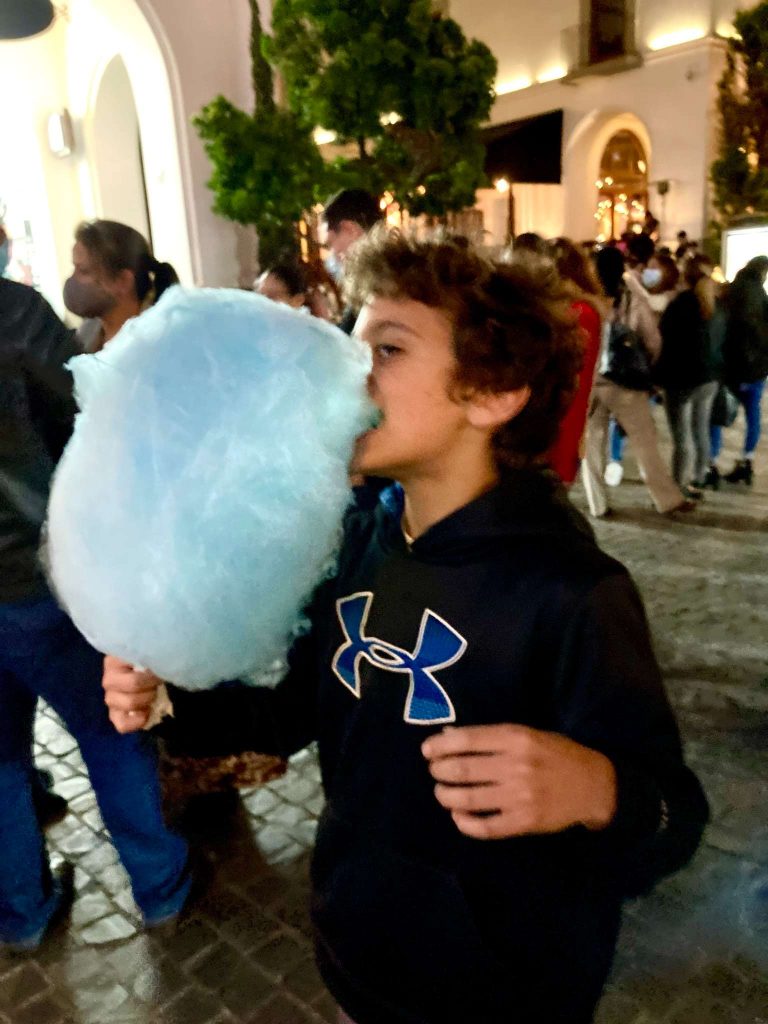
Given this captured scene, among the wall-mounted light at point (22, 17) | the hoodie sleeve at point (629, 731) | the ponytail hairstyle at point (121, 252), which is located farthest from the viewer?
the wall-mounted light at point (22, 17)

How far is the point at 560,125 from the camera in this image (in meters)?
19.9

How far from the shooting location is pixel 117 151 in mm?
10820

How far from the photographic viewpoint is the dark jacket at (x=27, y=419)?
196 cm

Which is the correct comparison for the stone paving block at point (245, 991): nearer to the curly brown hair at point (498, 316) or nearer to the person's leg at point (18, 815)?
the person's leg at point (18, 815)

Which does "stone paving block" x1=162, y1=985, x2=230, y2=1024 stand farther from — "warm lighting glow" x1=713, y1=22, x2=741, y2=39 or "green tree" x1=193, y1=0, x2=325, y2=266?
"warm lighting glow" x1=713, y1=22, x2=741, y2=39

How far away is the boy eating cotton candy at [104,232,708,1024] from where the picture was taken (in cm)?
108

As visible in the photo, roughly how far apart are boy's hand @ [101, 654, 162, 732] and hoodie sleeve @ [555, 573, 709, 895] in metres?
0.58

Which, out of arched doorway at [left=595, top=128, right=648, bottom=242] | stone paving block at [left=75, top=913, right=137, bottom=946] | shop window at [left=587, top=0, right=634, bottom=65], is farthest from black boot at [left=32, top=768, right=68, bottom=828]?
shop window at [left=587, top=0, right=634, bottom=65]

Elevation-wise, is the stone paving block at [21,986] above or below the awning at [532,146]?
below

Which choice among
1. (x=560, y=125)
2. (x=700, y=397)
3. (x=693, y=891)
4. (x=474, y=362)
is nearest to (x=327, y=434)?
(x=474, y=362)

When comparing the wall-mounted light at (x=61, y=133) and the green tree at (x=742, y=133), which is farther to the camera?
the green tree at (x=742, y=133)

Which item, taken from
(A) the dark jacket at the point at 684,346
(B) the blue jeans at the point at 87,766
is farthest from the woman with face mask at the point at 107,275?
(A) the dark jacket at the point at 684,346

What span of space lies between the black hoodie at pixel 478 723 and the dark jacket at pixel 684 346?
5128 mm

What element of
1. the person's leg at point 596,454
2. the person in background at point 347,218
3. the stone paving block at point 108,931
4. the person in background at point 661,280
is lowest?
the stone paving block at point 108,931
